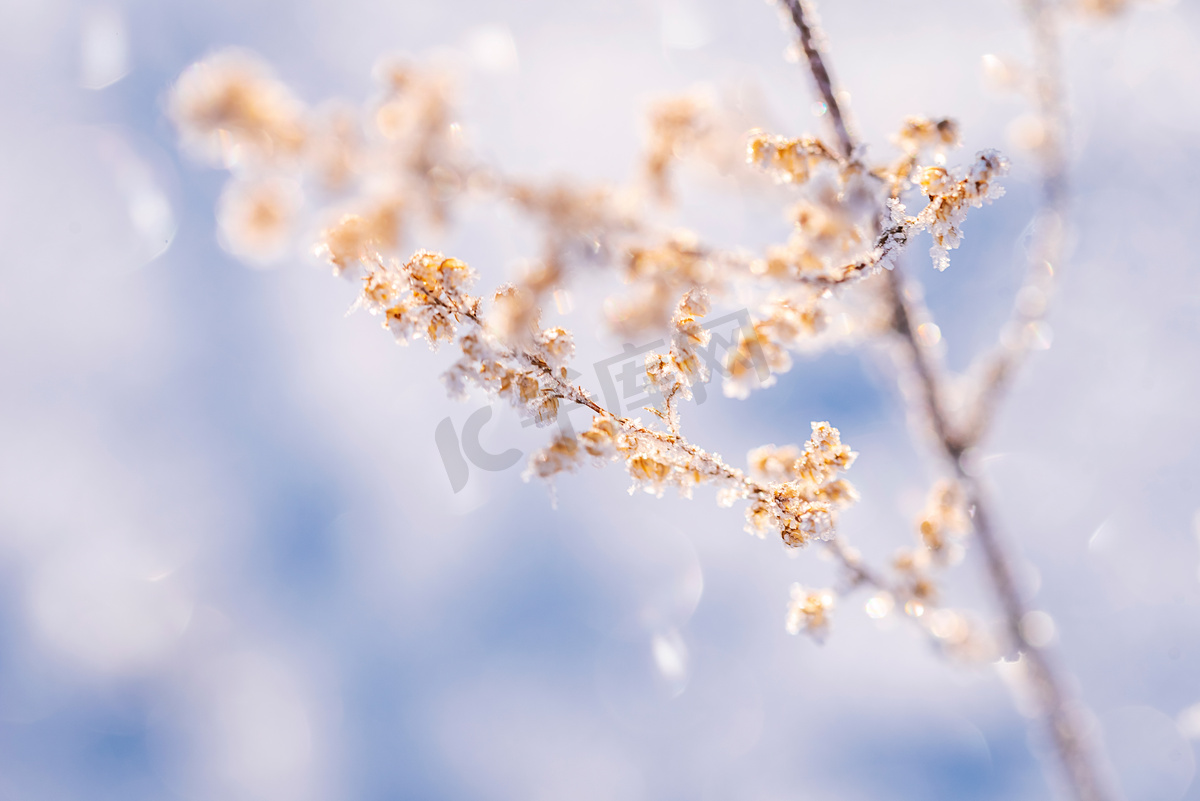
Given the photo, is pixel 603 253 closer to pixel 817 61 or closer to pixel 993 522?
pixel 817 61

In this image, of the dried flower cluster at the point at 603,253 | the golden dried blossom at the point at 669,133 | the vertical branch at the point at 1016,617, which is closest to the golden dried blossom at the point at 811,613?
the dried flower cluster at the point at 603,253

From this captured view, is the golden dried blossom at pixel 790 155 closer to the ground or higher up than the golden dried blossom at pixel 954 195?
higher up

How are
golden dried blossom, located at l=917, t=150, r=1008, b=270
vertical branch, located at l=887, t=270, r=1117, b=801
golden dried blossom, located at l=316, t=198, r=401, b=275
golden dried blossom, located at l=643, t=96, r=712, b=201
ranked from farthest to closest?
vertical branch, located at l=887, t=270, r=1117, b=801 < golden dried blossom, located at l=643, t=96, r=712, b=201 < golden dried blossom, located at l=316, t=198, r=401, b=275 < golden dried blossom, located at l=917, t=150, r=1008, b=270

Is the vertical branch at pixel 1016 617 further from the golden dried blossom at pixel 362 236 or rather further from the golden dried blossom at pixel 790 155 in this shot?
the golden dried blossom at pixel 362 236

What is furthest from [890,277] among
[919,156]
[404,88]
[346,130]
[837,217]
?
[346,130]

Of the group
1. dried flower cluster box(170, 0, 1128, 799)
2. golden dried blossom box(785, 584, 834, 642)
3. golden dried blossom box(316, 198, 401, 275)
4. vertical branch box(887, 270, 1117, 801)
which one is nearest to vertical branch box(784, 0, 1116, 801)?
vertical branch box(887, 270, 1117, 801)

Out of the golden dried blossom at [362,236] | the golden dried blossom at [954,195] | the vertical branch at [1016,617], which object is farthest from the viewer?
the vertical branch at [1016,617]

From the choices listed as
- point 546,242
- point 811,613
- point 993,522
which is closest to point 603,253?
point 546,242

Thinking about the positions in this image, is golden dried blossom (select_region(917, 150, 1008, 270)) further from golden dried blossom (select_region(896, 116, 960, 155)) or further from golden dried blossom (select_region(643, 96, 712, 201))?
golden dried blossom (select_region(643, 96, 712, 201))
